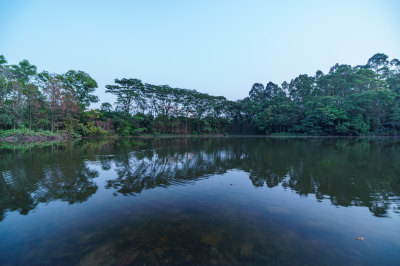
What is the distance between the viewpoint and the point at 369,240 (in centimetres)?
280

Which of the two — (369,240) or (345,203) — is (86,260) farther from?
(345,203)

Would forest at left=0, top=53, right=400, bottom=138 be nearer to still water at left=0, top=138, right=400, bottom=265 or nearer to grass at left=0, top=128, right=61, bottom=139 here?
grass at left=0, top=128, right=61, bottom=139

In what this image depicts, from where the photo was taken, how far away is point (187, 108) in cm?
4181

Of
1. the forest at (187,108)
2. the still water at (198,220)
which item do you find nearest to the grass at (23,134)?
the forest at (187,108)

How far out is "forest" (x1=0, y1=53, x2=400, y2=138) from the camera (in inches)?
1067

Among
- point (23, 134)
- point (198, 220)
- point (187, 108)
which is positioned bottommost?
point (198, 220)

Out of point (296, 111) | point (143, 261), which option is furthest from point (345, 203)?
point (296, 111)

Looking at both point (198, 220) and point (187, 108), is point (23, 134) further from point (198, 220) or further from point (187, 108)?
point (198, 220)

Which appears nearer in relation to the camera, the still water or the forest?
the still water

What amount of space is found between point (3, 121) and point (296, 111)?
5468 centimetres

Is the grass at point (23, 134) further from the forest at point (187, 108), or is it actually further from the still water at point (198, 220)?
the still water at point (198, 220)

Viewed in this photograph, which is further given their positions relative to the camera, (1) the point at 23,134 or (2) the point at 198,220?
(1) the point at 23,134

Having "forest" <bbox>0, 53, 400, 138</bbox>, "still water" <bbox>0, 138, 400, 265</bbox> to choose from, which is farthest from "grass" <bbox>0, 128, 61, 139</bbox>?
"still water" <bbox>0, 138, 400, 265</bbox>

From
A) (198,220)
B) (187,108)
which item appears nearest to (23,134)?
(187,108)
